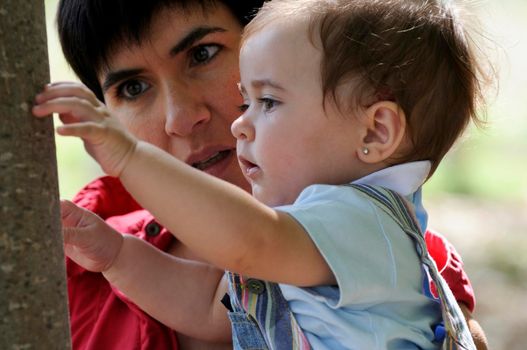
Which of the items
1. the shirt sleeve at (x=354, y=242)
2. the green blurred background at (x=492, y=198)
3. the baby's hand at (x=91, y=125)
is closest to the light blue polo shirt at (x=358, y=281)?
the shirt sleeve at (x=354, y=242)

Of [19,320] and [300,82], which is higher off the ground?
[300,82]

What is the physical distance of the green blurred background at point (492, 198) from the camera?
5.93m

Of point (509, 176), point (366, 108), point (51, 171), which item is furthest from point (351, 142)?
point (509, 176)

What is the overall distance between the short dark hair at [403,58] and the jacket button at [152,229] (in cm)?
76

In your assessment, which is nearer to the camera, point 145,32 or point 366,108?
point 366,108

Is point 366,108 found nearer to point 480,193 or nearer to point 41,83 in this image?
point 41,83

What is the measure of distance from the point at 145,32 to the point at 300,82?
2.05 feet

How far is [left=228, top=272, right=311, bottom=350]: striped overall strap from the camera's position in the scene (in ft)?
5.12

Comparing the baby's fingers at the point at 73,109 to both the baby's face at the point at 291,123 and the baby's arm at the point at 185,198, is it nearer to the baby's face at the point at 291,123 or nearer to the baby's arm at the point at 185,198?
the baby's arm at the point at 185,198

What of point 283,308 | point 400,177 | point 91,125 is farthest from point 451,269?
point 91,125

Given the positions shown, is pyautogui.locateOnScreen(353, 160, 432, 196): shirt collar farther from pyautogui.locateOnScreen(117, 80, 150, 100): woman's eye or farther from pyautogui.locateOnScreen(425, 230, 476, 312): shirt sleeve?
pyautogui.locateOnScreen(117, 80, 150, 100): woman's eye

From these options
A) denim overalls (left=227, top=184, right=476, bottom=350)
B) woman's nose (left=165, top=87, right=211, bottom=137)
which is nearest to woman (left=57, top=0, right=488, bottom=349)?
woman's nose (left=165, top=87, right=211, bottom=137)

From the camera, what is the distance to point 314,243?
4.67ft

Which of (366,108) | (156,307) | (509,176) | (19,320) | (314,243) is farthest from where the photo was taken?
(509,176)
